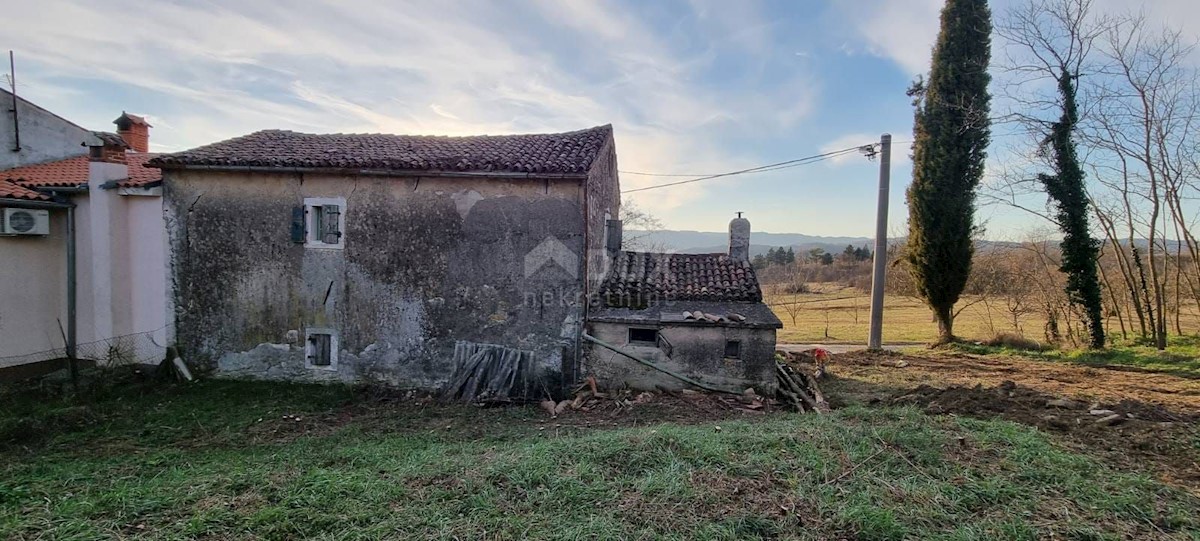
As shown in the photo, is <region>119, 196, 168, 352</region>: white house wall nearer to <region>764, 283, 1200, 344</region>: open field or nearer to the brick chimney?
the brick chimney

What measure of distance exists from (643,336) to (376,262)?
5.35 metres

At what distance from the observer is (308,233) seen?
33.6ft

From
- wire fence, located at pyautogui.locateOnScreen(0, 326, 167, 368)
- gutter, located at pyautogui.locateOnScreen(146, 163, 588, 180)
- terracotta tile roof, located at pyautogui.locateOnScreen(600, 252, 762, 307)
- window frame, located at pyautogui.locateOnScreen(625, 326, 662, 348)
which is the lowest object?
wire fence, located at pyautogui.locateOnScreen(0, 326, 167, 368)

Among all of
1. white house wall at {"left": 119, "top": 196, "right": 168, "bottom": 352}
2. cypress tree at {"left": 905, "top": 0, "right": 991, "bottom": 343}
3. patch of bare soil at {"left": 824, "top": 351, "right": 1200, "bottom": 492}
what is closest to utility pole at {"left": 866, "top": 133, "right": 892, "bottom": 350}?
patch of bare soil at {"left": 824, "top": 351, "right": 1200, "bottom": 492}

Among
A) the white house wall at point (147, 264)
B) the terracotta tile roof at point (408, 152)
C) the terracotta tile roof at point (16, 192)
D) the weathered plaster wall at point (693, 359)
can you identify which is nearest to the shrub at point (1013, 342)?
the weathered plaster wall at point (693, 359)

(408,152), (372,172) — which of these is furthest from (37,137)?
(408,152)

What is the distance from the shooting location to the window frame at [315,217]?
10195 mm

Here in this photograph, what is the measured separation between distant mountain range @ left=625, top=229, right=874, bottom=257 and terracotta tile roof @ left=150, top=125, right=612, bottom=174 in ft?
15.6

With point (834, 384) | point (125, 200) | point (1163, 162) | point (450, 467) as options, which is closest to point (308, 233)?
point (125, 200)

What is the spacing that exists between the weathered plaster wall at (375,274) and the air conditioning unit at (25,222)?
2.29 metres

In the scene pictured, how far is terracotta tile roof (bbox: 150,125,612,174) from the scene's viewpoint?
9781 mm

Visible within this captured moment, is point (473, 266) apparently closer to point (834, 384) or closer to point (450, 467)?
point (450, 467)

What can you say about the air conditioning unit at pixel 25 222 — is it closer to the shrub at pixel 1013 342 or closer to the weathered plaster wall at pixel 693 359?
the weathered plaster wall at pixel 693 359

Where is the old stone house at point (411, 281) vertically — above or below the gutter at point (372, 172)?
below
